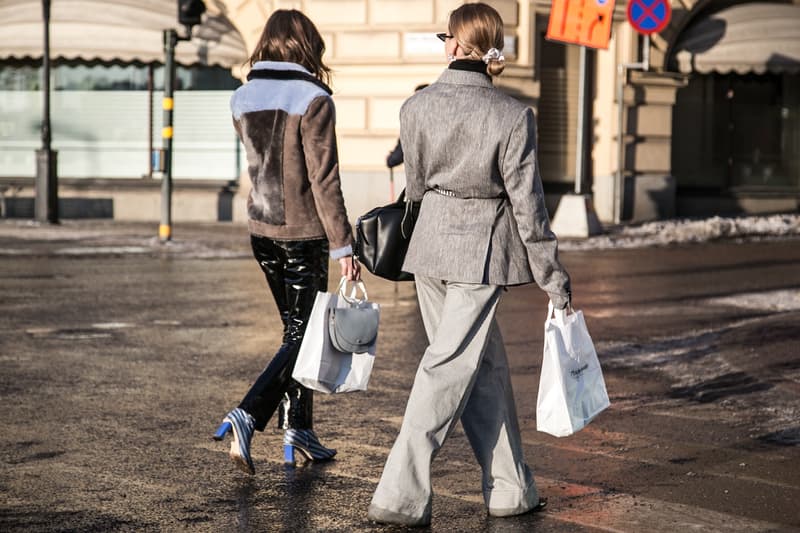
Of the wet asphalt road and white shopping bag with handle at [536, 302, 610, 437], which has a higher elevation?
white shopping bag with handle at [536, 302, 610, 437]

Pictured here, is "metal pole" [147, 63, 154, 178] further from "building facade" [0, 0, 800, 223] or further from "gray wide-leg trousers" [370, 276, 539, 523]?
"gray wide-leg trousers" [370, 276, 539, 523]

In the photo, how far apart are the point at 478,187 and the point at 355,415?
2.54 meters

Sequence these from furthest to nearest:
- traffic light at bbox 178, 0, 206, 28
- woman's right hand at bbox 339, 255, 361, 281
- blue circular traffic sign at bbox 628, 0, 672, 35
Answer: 1. blue circular traffic sign at bbox 628, 0, 672, 35
2. traffic light at bbox 178, 0, 206, 28
3. woman's right hand at bbox 339, 255, 361, 281

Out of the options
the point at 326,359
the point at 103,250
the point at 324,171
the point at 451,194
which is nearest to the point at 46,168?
the point at 103,250

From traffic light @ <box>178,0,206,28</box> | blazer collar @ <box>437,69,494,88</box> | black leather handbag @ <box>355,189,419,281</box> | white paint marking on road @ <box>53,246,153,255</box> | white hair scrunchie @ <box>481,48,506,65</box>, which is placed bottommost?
white paint marking on road @ <box>53,246,153,255</box>

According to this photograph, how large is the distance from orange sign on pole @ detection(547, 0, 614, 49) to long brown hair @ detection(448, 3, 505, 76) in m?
15.2

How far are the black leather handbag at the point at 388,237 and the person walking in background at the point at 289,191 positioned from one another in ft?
1.51

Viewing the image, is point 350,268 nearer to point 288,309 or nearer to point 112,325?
point 288,309

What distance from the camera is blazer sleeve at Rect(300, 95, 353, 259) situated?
5.87 m

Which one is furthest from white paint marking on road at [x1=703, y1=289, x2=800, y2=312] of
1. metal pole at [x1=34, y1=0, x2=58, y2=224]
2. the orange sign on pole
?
metal pole at [x1=34, y1=0, x2=58, y2=224]

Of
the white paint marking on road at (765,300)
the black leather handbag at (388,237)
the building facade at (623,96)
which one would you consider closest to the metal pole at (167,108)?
the building facade at (623,96)

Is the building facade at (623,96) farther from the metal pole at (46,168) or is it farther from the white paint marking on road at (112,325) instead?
the white paint marking on road at (112,325)

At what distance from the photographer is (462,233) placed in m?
5.09

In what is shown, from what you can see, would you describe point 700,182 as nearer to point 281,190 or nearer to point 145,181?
point 145,181
